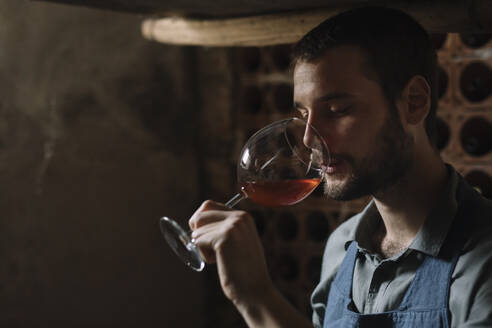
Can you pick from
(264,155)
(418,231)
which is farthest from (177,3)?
(418,231)

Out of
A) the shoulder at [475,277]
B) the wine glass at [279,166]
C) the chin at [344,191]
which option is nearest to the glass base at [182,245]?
the wine glass at [279,166]

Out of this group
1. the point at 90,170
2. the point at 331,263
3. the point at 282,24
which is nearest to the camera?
the point at 282,24

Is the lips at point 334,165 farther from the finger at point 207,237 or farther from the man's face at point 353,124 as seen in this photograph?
the finger at point 207,237

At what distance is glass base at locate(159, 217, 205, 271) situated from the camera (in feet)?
4.29

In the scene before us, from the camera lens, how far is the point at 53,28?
3270mm

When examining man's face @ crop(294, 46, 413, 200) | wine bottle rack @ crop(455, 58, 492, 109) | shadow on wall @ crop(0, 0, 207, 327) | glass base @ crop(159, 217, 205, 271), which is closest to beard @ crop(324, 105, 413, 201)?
man's face @ crop(294, 46, 413, 200)

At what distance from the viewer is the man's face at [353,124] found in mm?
1233

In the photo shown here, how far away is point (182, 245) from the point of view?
135 cm

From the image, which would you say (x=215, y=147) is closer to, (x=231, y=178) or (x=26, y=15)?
(x=231, y=178)

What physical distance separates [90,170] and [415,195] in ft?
8.19

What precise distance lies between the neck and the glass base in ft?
1.47

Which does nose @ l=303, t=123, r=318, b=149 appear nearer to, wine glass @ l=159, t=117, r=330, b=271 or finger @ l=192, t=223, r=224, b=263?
wine glass @ l=159, t=117, r=330, b=271

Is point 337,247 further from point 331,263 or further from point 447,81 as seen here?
point 447,81

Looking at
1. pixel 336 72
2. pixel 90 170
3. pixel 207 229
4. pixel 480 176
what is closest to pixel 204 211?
pixel 207 229
